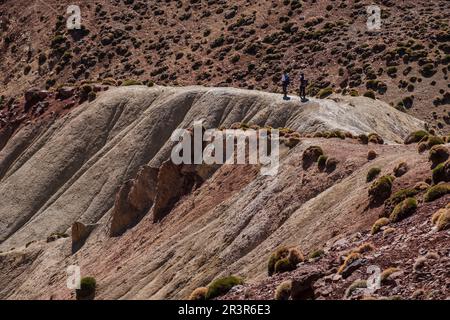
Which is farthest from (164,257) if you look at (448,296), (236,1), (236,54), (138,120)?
(236,1)

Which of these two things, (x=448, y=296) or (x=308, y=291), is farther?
(x=308, y=291)

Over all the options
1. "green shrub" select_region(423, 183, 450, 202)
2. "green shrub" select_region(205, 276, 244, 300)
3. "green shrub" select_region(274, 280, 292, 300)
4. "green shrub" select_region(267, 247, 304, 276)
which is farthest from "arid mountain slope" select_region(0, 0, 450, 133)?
"green shrub" select_region(274, 280, 292, 300)

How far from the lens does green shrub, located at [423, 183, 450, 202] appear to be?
38.5 m

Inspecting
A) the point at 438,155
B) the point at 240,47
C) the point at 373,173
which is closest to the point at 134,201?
the point at 373,173

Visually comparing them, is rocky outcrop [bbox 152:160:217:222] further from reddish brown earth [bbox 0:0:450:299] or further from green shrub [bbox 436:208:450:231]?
green shrub [bbox 436:208:450:231]

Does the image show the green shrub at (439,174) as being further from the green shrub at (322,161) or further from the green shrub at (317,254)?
the green shrub at (322,161)

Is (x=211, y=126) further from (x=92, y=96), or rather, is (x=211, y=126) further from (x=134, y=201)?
(x=92, y=96)

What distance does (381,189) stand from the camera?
43781 millimetres

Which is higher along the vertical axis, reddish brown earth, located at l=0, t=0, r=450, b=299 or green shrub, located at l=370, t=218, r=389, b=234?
reddish brown earth, located at l=0, t=0, r=450, b=299

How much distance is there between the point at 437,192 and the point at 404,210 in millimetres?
1804

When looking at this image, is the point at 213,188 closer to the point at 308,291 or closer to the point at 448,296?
the point at 308,291

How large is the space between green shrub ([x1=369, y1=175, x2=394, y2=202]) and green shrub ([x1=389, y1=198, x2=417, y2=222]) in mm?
4471

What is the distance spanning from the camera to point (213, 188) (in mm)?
67375

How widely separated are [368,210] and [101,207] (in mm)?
47956
